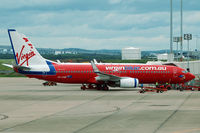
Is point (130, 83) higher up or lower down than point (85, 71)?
lower down

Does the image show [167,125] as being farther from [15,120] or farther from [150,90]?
[150,90]

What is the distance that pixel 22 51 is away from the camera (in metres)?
54.2

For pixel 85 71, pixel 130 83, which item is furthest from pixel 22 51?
pixel 130 83

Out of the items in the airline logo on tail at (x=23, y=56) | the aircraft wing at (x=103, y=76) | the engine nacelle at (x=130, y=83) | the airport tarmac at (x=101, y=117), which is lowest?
the airport tarmac at (x=101, y=117)

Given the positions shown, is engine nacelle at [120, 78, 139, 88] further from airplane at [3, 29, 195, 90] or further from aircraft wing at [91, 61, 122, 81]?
aircraft wing at [91, 61, 122, 81]

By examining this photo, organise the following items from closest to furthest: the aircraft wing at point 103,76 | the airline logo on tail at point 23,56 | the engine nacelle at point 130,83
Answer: the engine nacelle at point 130,83 → the aircraft wing at point 103,76 → the airline logo on tail at point 23,56

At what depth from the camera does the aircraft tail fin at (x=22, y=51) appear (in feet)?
176

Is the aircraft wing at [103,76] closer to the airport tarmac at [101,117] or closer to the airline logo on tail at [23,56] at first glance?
the airline logo on tail at [23,56]

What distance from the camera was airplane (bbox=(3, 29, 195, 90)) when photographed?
176 ft

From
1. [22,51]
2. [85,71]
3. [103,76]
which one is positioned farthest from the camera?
[85,71]

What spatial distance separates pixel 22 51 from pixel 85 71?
937cm

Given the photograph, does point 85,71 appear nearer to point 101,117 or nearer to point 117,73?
point 117,73

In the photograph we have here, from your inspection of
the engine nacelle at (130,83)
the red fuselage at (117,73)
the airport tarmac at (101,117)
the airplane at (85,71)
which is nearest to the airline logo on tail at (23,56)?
the airplane at (85,71)

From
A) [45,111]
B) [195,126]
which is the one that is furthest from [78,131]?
[45,111]
